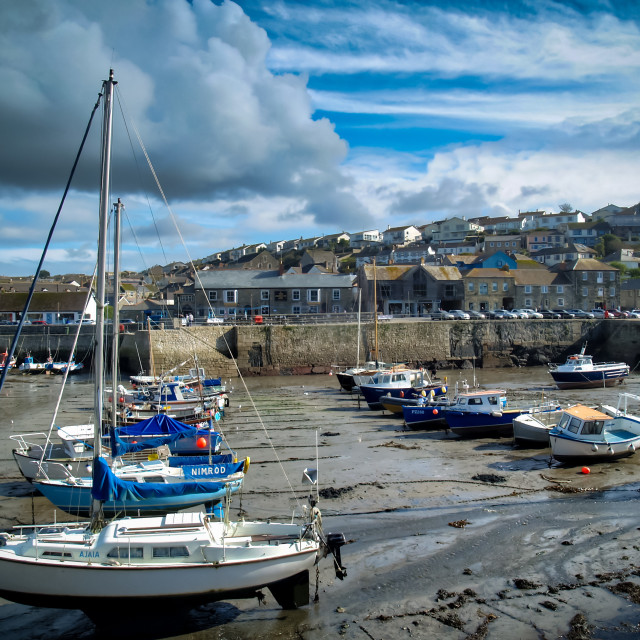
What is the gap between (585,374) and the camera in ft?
119

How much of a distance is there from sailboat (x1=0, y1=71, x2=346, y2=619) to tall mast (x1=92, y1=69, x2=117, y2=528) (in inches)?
5.7

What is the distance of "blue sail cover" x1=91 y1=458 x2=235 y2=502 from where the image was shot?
11.3m

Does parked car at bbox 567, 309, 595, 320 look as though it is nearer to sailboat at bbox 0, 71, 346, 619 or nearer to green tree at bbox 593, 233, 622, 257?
sailboat at bbox 0, 71, 346, 619

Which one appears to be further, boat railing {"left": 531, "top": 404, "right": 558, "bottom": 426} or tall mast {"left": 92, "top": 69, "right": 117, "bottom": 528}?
boat railing {"left": 531, "top": 404, "right": 558, "bottom": 426}

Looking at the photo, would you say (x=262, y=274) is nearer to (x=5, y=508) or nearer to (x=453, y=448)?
(x=453, y=448)

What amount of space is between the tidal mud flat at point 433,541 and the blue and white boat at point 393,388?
5.06 meters

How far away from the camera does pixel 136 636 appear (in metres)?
9.77

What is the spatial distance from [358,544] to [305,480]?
264 cm

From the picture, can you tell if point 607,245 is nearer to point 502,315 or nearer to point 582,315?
point 582,315

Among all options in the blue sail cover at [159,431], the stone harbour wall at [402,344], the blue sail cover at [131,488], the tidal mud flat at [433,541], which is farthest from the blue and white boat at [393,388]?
the blue sail cover at [131,488]

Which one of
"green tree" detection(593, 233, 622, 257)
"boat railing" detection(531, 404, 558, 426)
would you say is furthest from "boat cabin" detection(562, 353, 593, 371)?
"green tree" detection(593, 233, 622, 257)

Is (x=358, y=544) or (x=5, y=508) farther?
(x=5, y=508)

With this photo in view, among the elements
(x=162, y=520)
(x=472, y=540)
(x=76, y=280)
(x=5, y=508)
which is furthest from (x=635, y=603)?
(x=76, y=280)

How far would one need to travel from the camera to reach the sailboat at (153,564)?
962cm
